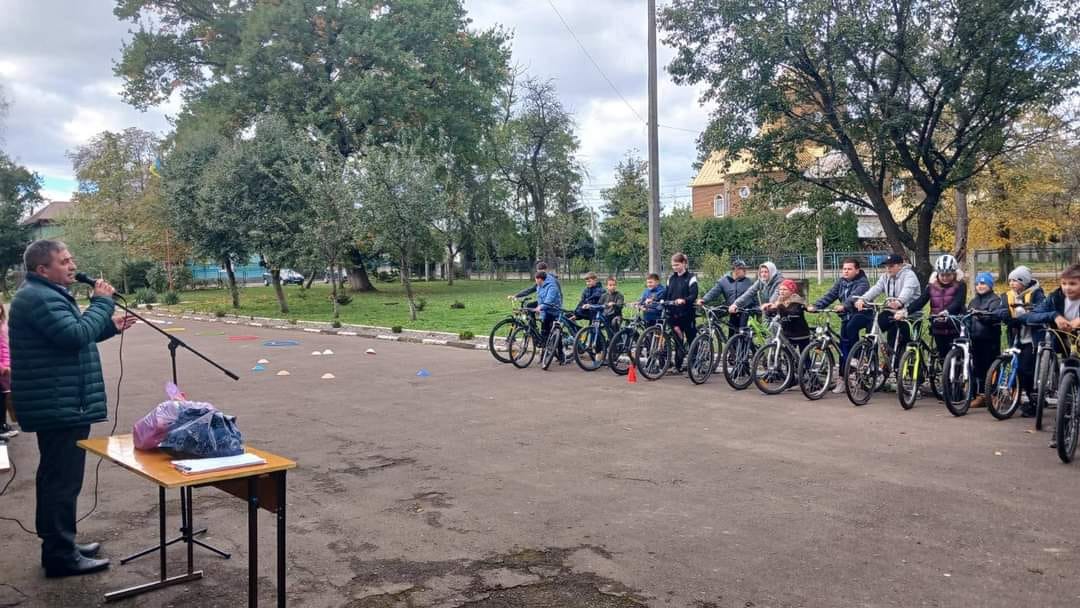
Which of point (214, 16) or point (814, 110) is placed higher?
point (214, 16)

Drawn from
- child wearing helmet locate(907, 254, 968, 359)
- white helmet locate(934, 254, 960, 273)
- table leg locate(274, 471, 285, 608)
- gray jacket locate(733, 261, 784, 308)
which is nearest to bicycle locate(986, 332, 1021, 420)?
child wearing helmet locate(907, 254, 968, 359)

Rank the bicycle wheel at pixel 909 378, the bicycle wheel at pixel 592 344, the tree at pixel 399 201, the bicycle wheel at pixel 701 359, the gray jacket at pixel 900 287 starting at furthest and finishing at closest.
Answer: the tree at pixel 399 201, the bicycle wheel at pixel 592 344, the bicycle wheel at pixel 701 359, the gray jacket at pixel 900 287, the bicycle wheel at pixel 909 378

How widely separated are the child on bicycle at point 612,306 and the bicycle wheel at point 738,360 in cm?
265

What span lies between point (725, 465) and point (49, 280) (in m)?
5.29

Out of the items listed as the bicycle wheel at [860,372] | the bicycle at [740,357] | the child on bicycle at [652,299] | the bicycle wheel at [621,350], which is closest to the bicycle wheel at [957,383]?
the bicycle wheel at [860,372]

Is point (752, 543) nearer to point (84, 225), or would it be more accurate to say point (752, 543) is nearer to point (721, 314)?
point (721, 314)

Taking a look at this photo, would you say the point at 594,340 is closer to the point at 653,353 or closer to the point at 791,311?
the point at 653,353

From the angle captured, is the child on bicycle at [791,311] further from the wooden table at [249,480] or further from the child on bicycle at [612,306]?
the wooden table at [249,480]

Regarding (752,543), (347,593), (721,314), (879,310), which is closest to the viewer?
(347,593)

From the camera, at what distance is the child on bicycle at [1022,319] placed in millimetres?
9008

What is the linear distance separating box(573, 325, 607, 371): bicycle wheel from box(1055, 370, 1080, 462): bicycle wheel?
7.47 m

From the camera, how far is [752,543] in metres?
5.07

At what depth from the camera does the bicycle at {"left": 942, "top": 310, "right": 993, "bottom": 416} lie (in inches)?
359

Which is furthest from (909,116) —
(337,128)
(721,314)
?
(337,128)
